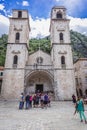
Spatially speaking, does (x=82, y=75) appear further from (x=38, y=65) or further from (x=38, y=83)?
(x=38, y=65)

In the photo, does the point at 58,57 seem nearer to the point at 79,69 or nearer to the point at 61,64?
the point at 61,64

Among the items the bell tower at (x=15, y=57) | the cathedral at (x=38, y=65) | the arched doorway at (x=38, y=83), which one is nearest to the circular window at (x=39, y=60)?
the cathedral at (x=38, y=65)

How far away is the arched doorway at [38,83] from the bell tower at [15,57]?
8.70 ft

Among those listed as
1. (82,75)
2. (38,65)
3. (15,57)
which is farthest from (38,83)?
(82,75)

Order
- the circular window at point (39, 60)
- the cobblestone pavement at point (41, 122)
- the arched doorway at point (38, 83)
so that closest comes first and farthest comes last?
1. the cobblestone pavement at point (41, 122)
2. the arched doorway at point (38, 83)
3. the circular window at point (39, 60)

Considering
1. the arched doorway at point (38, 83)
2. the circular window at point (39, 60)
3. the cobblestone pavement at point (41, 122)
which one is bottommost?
the cobblestone pavement at point (41, 122)

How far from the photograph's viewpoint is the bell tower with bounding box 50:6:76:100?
21.2m

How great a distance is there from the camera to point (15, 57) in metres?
23.4

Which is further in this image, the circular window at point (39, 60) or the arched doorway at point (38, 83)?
the circular window at point (39, 60)

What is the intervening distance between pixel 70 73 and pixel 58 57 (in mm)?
3664

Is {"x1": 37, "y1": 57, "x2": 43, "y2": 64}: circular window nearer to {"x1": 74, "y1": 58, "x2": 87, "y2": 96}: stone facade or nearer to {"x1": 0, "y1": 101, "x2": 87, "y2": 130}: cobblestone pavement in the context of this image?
{"x1": 74, "y1": 58, "x2": 87, "y2": 96}: stone facade

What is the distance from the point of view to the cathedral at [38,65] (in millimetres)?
21250

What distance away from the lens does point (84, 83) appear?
101ft

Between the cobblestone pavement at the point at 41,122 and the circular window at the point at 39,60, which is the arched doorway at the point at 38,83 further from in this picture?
the cobblestone pavement at the point at 41,122
